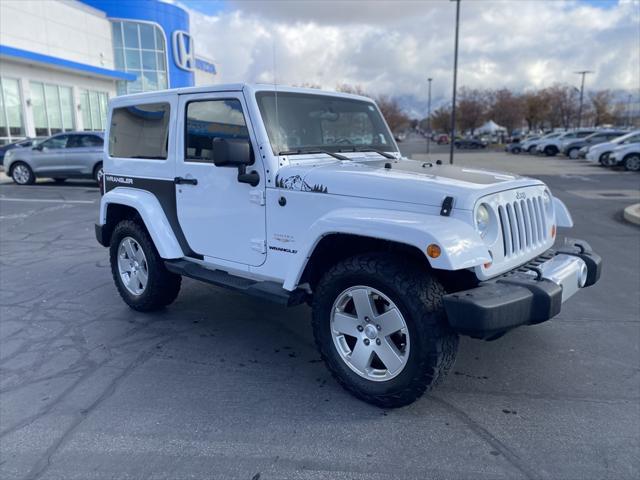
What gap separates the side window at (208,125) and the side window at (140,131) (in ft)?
1.07


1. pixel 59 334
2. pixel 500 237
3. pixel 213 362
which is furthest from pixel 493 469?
pixel 59 334

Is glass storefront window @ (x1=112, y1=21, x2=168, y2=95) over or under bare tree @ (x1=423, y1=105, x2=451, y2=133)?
over

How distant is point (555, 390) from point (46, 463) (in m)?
3.20

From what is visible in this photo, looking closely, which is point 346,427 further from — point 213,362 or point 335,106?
point 335,106

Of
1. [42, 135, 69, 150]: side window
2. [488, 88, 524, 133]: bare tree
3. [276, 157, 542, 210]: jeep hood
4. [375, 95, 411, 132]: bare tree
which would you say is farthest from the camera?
[488, 88, 524, 133]: bare tree

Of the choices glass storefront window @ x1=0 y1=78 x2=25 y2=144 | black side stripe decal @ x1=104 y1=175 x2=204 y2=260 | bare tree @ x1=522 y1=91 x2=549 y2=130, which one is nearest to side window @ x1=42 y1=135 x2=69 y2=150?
glass storefront window @ x1=0 y1=78 x2=25 y2=144

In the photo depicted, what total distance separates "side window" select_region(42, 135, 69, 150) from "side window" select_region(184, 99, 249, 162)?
43.7 ft

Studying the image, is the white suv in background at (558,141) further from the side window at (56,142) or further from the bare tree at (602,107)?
the bare tree at (602,107)

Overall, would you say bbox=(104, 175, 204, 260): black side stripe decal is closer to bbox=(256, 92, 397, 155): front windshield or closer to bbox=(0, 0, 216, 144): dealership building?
bbox=(256, 92, 397, 155): front windshield

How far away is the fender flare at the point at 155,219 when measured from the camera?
4422mm

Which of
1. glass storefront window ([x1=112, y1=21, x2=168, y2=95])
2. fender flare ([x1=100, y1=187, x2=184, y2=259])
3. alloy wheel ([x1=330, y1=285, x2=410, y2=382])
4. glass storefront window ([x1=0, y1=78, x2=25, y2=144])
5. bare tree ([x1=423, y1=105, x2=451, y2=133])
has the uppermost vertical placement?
glass storefront window ([x1=112, y1=21, x2=168, y2=95])

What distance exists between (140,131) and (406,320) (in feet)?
10.6

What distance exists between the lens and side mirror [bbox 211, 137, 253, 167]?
3.50m

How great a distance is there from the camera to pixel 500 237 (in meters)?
3.13
